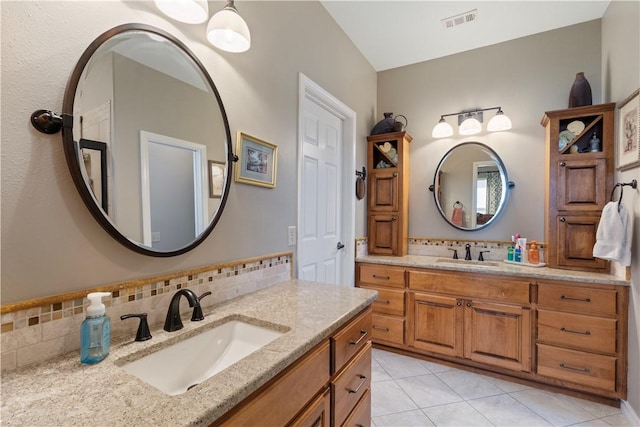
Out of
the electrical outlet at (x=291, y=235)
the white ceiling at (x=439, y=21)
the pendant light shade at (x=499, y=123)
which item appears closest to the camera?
the electrical outlet at (x=291, y=235)

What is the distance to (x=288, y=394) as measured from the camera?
2.72 ft

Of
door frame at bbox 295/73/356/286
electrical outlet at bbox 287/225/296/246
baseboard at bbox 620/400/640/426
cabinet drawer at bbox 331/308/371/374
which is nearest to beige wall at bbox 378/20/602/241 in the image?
door frame at bbox 295/73/356/286

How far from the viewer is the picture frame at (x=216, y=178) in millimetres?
1254

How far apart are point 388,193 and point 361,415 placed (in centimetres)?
201

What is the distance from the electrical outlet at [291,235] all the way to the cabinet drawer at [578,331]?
1887 millimetres

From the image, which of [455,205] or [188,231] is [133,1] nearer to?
[188,231]

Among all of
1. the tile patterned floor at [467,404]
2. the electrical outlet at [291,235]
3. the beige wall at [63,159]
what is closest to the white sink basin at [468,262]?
the tile patterned floor at [467,404]

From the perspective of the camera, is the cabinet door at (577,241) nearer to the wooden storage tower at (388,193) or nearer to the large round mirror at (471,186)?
the large round mirror at (471,186)

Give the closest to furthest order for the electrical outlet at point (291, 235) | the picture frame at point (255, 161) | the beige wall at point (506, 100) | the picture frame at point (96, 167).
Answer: the picture frame at point (96, 167)
the picture frame at point (255, 161)
the electrical outlet at point (291, 235)
the beige wall at point (506, 100)

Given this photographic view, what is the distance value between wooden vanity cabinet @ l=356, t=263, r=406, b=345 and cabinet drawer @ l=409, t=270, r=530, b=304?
125 millimetres

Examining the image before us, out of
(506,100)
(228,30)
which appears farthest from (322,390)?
(506,100)

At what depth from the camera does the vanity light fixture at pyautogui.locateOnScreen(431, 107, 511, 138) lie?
101 inches

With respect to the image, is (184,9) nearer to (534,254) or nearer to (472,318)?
(472,318)

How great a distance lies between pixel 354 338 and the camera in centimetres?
121
